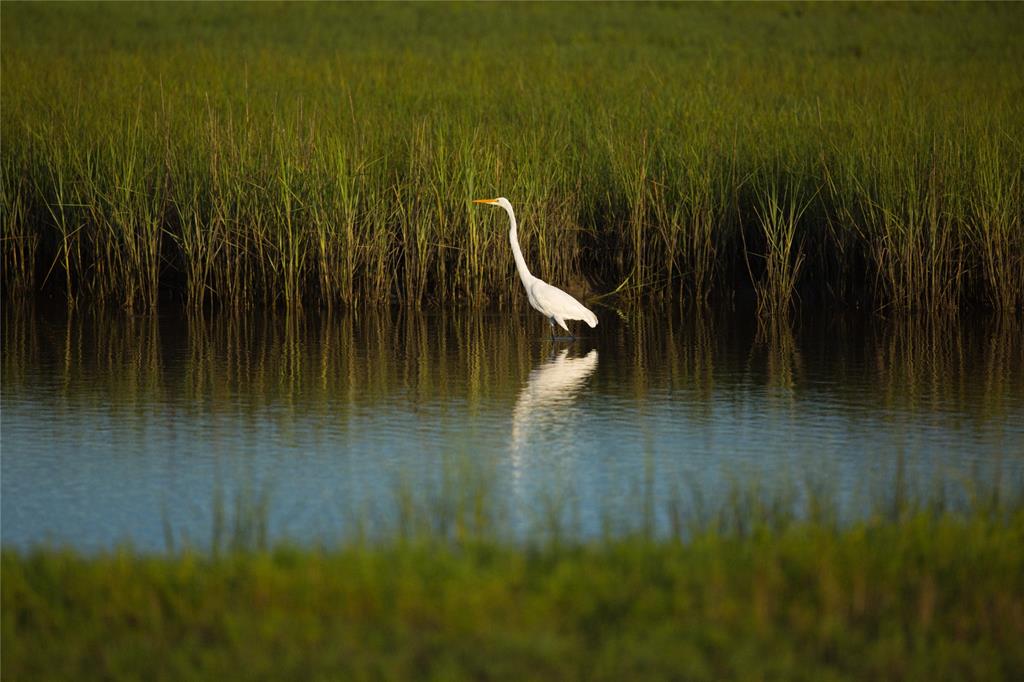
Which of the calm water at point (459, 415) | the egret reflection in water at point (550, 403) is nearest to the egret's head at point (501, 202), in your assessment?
the calm water at point (459, 415)

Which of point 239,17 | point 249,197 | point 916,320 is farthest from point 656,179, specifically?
point 239,17

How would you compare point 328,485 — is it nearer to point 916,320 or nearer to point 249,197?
point 249,197

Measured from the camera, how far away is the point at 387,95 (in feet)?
49.7

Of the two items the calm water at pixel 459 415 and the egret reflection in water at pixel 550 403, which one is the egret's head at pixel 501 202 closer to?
the calm water at pixel 459 415

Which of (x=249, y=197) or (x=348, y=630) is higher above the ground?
(x=249, y=197)

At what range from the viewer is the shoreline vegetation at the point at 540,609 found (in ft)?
12.1

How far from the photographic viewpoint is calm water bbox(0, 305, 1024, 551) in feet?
18.6

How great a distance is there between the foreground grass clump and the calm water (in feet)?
2.40

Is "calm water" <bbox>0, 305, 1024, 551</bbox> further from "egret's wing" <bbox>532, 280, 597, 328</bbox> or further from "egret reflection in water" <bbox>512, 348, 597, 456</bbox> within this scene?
"egret's wing" <bbox>532, 280, 597, 328</bbox>

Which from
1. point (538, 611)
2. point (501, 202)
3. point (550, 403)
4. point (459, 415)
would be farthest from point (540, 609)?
point (501, 202)

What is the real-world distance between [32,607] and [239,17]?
30046mm

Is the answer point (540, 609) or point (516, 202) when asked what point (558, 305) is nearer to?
point (516, 202)

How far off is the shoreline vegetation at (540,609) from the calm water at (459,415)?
2.32 ft

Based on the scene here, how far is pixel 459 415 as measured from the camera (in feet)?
24.1
